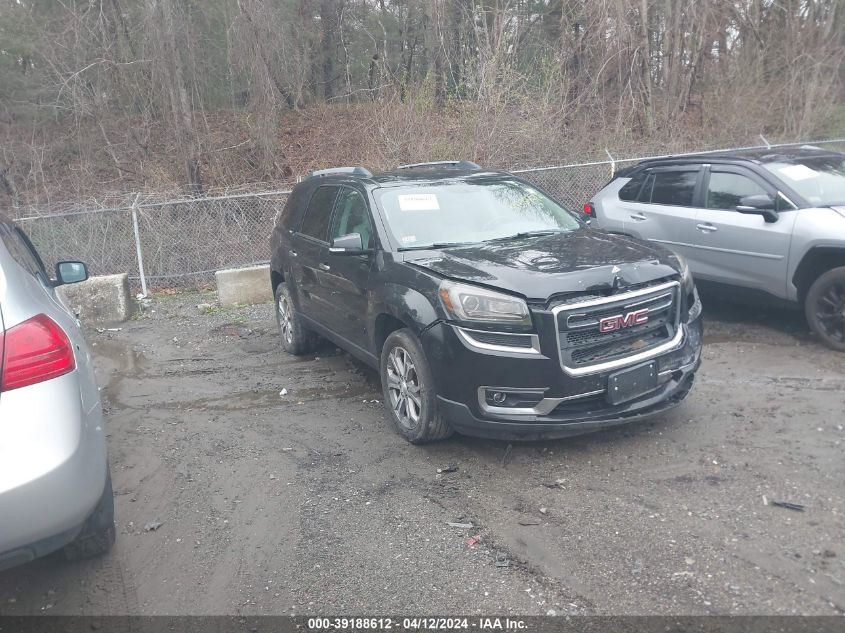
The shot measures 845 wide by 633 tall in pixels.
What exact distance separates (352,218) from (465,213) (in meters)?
0.94

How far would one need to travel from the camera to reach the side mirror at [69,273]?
15.8 ft

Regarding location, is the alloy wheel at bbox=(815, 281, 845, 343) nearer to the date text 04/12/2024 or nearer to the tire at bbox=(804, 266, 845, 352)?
the tire at bbox=(804, 266, 845, 352)

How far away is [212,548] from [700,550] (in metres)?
2.45

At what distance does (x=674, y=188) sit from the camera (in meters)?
7.64

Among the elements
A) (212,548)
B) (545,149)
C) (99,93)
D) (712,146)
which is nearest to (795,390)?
(212,548)

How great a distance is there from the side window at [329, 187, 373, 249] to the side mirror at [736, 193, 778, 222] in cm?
348

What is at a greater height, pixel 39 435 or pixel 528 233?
pixel 528 233

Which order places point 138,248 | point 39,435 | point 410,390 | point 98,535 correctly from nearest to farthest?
1. point 39,435
2. point 98,535
3. point 410,390
4. point 138,248

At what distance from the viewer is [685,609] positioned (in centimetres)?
298

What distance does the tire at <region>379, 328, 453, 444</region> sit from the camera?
181 inches

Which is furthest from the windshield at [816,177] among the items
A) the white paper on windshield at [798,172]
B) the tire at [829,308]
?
the tire at [829,308]

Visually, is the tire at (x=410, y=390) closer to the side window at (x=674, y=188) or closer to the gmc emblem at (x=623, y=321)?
the gmc emblem at (x=623, y=321)

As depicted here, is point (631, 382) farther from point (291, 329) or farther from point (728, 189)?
point (291, 329)

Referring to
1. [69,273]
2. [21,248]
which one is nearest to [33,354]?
[21,248]
